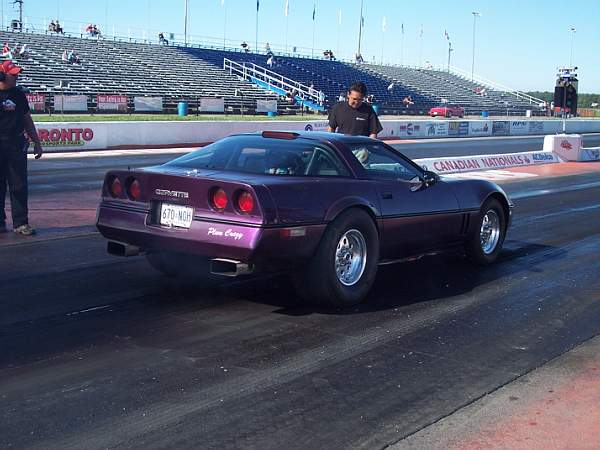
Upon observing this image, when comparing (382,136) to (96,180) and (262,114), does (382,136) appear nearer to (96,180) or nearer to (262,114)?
(262,114)

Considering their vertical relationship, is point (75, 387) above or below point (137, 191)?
below

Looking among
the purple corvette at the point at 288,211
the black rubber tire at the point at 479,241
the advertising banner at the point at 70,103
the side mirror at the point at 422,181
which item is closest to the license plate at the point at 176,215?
the purple corvette at the point at 288,211

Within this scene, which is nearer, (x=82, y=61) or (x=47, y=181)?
(x=47, y=181)

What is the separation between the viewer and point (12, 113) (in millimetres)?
8359

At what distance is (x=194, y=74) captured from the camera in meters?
50.9

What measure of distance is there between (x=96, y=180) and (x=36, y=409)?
39.7 feet

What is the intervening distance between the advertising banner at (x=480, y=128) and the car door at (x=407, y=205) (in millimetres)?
38775

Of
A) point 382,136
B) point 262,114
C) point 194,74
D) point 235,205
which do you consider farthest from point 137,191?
point 194,74

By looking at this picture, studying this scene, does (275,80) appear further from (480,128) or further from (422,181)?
(422,181)

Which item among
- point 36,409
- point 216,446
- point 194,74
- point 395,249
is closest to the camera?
point 216,446

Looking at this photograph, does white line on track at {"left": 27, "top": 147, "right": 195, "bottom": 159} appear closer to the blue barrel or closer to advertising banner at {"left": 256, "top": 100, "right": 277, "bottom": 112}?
the blue barrel

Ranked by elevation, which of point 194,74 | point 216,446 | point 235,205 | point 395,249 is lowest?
point 216,446

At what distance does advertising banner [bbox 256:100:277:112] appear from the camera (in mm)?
45156

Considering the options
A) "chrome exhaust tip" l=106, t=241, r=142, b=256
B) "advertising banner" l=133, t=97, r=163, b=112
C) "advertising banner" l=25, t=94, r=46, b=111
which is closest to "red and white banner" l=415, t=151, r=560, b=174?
"chrome exhaust tip" l=106, t=241, r=142, b=256
